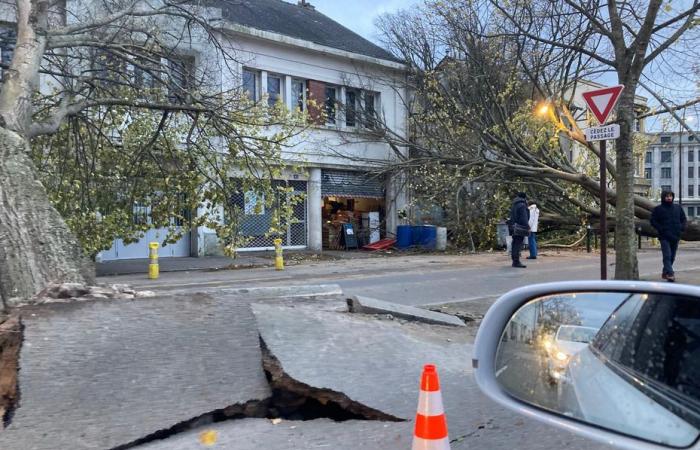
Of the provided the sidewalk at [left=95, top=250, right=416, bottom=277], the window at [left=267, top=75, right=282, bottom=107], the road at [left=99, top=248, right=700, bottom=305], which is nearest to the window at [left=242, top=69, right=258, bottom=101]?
the window at [left=267, top=75, right=282, bottom=107]

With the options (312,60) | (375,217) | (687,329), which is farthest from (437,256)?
(687,329)

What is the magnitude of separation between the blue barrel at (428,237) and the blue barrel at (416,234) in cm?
13

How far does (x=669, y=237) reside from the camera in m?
11.1

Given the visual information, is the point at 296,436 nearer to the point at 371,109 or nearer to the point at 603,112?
the point at 603,112

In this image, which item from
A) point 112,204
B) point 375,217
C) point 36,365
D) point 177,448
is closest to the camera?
point 177,448

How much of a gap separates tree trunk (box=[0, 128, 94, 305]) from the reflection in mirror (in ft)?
12.3

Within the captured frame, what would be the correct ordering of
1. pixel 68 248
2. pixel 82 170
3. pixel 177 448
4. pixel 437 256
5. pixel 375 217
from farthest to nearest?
pixel 375 217 < pixel 437 256 < pixel 82 170 < pixel 68 248 < pixel 177 448

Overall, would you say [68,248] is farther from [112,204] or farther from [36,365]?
[112,204]

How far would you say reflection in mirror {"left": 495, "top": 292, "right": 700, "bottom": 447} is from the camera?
1.39 meters

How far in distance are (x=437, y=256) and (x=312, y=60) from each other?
8.48 m

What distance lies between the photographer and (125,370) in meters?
3.82

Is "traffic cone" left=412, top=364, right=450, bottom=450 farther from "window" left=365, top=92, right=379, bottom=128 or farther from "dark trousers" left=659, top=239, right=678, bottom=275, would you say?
"window" left=365, top=92, right=379, bottom=128

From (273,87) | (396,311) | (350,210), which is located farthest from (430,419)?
(350,210)

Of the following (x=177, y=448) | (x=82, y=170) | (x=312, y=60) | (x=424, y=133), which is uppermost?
(x=312, y=60)
